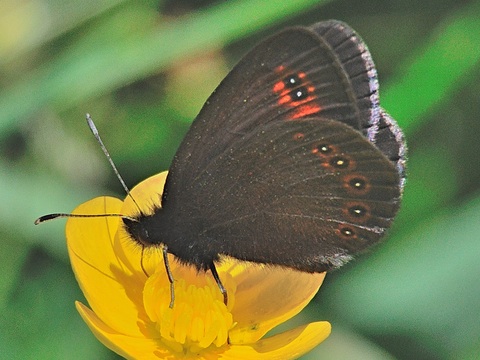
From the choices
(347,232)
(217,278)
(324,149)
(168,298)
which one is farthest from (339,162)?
(168,298)

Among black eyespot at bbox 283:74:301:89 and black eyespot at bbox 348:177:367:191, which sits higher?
black eyespot at bbox 283:74:301:89

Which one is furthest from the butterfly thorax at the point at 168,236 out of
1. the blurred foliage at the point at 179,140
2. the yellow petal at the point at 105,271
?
the blurred foliage at the point at 179,140

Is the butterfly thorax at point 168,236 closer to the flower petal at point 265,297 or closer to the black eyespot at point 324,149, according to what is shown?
the flower petal at point 265,297

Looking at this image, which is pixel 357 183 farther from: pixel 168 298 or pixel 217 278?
pixel 168 298

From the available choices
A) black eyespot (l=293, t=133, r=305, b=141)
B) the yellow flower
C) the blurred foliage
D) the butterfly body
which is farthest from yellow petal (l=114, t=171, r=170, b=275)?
black eyespot (l=293, t=133, r=305, b=141)

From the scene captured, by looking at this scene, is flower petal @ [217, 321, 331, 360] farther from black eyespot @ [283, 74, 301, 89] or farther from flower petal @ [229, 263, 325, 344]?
black eyespot @ [283, 74, 301, 89]

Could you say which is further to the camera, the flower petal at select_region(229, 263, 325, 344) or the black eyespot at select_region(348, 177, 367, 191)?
the flower petal at select_region(229, 263, 325, 344)

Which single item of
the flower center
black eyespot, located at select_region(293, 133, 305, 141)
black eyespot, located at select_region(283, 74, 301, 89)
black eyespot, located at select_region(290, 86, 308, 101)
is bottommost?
the flower center
